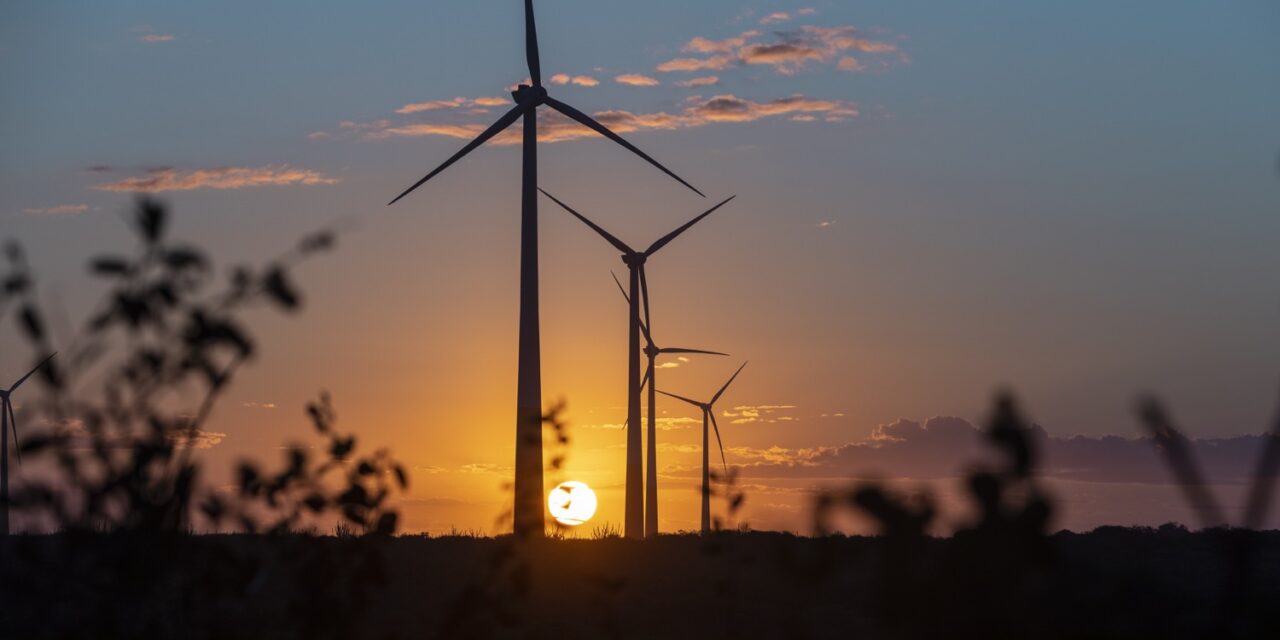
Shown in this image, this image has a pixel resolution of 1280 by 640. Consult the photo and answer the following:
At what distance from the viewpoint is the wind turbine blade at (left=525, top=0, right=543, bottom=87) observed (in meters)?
50.4

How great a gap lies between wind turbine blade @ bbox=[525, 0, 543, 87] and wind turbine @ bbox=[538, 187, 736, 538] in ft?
42.0

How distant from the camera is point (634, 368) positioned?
6347 cm

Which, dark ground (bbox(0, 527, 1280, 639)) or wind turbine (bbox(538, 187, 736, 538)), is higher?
wind turbine (bbox(538, 187, 736, 538))

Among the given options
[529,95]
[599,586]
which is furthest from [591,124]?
[599,586]

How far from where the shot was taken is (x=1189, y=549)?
2827cm

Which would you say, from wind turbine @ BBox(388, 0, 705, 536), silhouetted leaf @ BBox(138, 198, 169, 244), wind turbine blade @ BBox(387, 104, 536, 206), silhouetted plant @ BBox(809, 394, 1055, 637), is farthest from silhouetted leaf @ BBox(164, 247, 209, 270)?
wind turbine blade @ BBox(387, 104, 536, 206)

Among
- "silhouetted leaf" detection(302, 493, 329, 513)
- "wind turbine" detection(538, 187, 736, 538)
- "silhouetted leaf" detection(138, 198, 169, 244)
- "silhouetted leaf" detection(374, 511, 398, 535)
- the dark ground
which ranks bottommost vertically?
the dark ground

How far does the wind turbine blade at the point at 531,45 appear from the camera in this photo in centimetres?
5041

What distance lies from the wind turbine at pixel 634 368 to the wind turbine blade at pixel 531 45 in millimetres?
12790

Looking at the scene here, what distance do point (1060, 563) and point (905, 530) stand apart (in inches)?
21.8

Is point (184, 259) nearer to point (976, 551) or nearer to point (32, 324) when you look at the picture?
point (32, 324)

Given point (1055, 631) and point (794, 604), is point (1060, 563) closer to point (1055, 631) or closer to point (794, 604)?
point (1055, 631)

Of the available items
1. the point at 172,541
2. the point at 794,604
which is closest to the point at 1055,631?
the point at 794,604

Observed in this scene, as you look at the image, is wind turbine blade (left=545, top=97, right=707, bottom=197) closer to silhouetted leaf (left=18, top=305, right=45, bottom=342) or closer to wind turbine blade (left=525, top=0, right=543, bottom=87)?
wind turbine blade (left=525, top=0, right=543, bottom=87)
